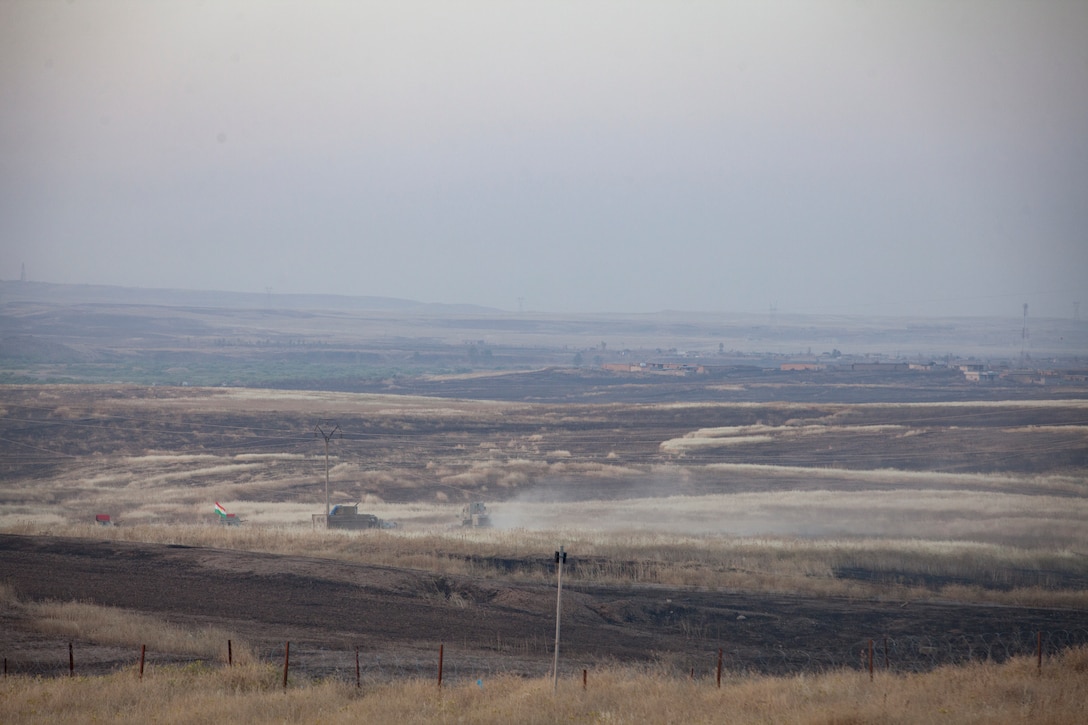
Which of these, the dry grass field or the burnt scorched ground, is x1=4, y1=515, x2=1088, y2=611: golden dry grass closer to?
the dry grass field

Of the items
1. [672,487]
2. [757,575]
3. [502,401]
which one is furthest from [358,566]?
[502,401]

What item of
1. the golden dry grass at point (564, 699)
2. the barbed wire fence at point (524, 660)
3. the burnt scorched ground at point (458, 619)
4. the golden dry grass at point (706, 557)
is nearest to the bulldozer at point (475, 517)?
the golden dry grass at point (706, 557)

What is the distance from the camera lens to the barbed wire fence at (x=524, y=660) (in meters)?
19.2

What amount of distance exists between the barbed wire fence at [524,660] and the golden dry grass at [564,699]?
0.93m

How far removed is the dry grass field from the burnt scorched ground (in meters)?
0.11

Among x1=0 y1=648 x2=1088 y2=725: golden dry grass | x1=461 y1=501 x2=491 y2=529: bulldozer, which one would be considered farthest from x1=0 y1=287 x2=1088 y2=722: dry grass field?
x1=461 y1=501 x2=491 y2=529: bulldozer

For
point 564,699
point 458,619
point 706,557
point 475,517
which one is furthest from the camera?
point 475,517

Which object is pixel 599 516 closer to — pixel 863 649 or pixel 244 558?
pixel 244 558

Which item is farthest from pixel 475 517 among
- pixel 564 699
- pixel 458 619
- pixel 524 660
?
pixel 564 699

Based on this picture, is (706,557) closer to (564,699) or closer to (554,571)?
(554,571)

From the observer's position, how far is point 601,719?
1513 centimetres

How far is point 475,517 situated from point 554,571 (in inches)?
577

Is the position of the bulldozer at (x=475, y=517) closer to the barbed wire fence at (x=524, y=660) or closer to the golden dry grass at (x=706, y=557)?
the golden dry grass at (x=706, y=557)

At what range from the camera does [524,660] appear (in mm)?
21391
